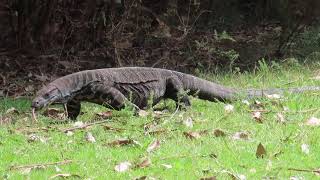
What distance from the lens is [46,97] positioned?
22.0ft

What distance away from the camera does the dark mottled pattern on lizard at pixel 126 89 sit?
6.95 metres

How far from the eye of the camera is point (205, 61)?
11820mm

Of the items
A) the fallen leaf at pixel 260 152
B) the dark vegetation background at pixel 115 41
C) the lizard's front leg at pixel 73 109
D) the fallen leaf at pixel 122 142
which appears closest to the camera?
the fallen leaf at pixel 260 152

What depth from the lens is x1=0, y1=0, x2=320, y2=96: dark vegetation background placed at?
11.4 metres

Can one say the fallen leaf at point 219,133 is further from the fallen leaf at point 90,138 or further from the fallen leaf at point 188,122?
the fallen leaf at point 90,138

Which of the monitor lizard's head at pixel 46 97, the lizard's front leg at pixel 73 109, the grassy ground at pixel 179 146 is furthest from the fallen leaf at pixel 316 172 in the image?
the lizard's front leg at pixel 73 109

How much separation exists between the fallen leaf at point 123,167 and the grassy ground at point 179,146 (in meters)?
0.04

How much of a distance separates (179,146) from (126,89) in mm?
2006

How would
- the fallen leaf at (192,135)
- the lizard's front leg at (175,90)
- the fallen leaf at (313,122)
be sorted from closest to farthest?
the fallen leaf at (192,135) → the fallen leaf at (313,122) → the lizard's front leg at (175,90)

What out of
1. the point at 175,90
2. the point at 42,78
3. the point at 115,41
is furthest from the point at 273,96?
the point at 115,41

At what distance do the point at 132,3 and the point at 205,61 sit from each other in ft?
5.44

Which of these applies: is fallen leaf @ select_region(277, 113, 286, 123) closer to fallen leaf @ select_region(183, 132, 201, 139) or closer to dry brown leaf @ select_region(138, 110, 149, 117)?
fallen leaf @ select_region(183, 132, 201, 139)

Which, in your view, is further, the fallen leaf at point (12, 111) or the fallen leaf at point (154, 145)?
the fallen leaf at point (12, 111)

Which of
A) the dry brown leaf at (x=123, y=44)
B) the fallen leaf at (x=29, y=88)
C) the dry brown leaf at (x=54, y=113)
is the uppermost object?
the dry brown leaf at (x=54, y=113)
